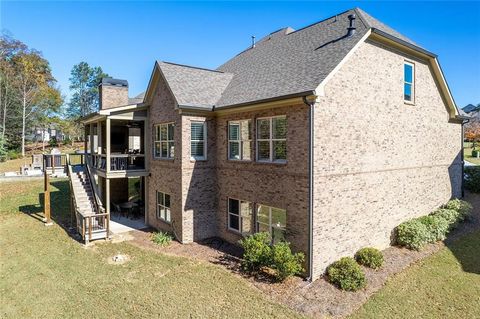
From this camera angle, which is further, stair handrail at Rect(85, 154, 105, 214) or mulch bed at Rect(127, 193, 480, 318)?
stair handrail at Rect(85, 154, 105, 214)

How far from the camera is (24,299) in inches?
354

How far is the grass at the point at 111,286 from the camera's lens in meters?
8.32

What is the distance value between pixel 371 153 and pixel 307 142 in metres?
3.80

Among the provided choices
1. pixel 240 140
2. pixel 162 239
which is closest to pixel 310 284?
pixel 240 140

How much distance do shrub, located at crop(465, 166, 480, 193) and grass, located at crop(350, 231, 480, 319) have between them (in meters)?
10.2

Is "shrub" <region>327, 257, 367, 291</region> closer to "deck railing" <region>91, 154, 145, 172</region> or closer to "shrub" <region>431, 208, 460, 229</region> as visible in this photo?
"shrub" <region>431, 208, 460, 229</region>

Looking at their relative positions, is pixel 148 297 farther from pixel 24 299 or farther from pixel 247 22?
pixel 247 22

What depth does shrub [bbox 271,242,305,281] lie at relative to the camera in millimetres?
9508

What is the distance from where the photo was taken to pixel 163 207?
Answer: 15.7 metres

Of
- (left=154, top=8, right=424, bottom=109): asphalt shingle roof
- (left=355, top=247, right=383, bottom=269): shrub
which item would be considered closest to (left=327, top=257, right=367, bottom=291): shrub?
(left=355, top=247, right=383, bottom=269): shrub

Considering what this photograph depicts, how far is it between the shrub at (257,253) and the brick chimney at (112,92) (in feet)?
47.0

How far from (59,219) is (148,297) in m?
12.4

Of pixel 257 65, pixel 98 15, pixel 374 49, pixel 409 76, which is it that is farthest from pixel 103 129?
pixel 409 76

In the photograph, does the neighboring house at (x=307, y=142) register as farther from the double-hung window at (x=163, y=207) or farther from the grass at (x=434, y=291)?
the grass at (x=434, y=291)
